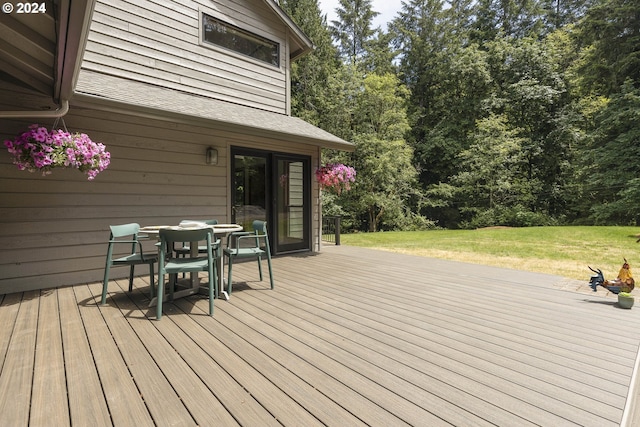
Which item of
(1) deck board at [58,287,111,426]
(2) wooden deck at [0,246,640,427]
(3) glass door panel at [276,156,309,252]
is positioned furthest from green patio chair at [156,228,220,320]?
(3) glass door panel at [276,156,309,252]

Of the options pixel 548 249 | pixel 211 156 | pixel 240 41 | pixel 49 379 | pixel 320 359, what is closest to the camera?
pixel 49 379

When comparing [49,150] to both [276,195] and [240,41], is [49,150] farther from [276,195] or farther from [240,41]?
[240,41]

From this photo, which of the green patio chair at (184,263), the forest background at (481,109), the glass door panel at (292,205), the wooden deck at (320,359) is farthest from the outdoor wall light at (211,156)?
the forest background at (481,109)

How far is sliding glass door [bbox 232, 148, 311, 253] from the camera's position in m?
5.52

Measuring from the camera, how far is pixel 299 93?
1487 centimetres

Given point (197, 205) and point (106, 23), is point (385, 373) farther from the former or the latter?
point (106, 23)

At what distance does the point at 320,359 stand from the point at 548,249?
7320mm

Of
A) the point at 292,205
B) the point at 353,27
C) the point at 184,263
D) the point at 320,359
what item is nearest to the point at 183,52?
the point at 292,205

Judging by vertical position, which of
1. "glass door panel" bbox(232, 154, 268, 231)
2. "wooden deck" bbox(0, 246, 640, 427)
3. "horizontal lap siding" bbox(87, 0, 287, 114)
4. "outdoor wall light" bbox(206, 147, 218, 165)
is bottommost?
"wooden deck" bbox(0, 246, 640, 427)

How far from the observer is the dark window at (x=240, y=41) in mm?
5512

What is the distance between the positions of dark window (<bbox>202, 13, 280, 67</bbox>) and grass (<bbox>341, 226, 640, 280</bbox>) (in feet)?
16.3

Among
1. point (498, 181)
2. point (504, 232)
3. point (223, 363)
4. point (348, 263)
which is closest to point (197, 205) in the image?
point (348, 263)

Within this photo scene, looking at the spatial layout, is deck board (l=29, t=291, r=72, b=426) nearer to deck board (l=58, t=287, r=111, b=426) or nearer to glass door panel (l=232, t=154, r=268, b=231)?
deck board (l=58, t=287, r=111, b=426)

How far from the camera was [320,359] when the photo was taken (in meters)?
2.00
